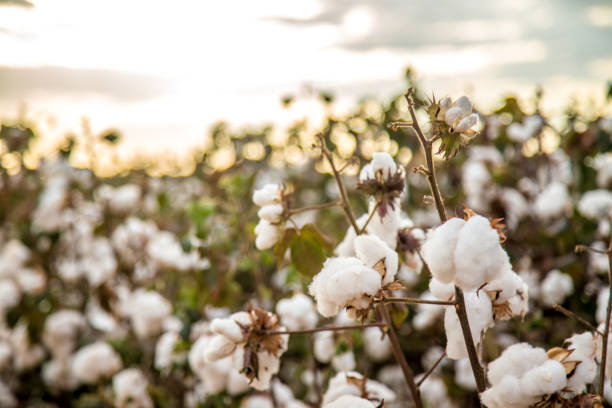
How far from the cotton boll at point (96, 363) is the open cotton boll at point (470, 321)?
59.9 inches

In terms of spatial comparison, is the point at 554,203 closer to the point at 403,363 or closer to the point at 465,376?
the point at 465,376

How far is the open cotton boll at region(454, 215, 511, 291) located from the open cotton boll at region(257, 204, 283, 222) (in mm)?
295

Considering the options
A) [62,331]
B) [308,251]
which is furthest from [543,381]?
[62,331]

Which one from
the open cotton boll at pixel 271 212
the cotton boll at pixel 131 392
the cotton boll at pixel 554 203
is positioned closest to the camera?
the open cotton boll at pixel 271 212

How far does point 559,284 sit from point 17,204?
7.73ft

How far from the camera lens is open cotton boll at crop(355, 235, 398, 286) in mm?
605

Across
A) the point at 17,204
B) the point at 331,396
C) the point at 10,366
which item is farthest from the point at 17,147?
the point at 331,396

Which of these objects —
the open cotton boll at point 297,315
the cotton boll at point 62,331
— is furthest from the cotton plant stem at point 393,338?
the cotton boll at point 62,331

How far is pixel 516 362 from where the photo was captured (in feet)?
1.73

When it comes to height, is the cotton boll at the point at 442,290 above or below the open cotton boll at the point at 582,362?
above

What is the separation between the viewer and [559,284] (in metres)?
1.49

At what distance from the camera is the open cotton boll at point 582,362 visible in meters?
0.55

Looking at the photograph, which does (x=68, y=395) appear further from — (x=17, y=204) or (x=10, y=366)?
(x=17, y=204)

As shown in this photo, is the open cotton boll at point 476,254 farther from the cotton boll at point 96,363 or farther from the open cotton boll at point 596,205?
the cotton boll at point 96,363
